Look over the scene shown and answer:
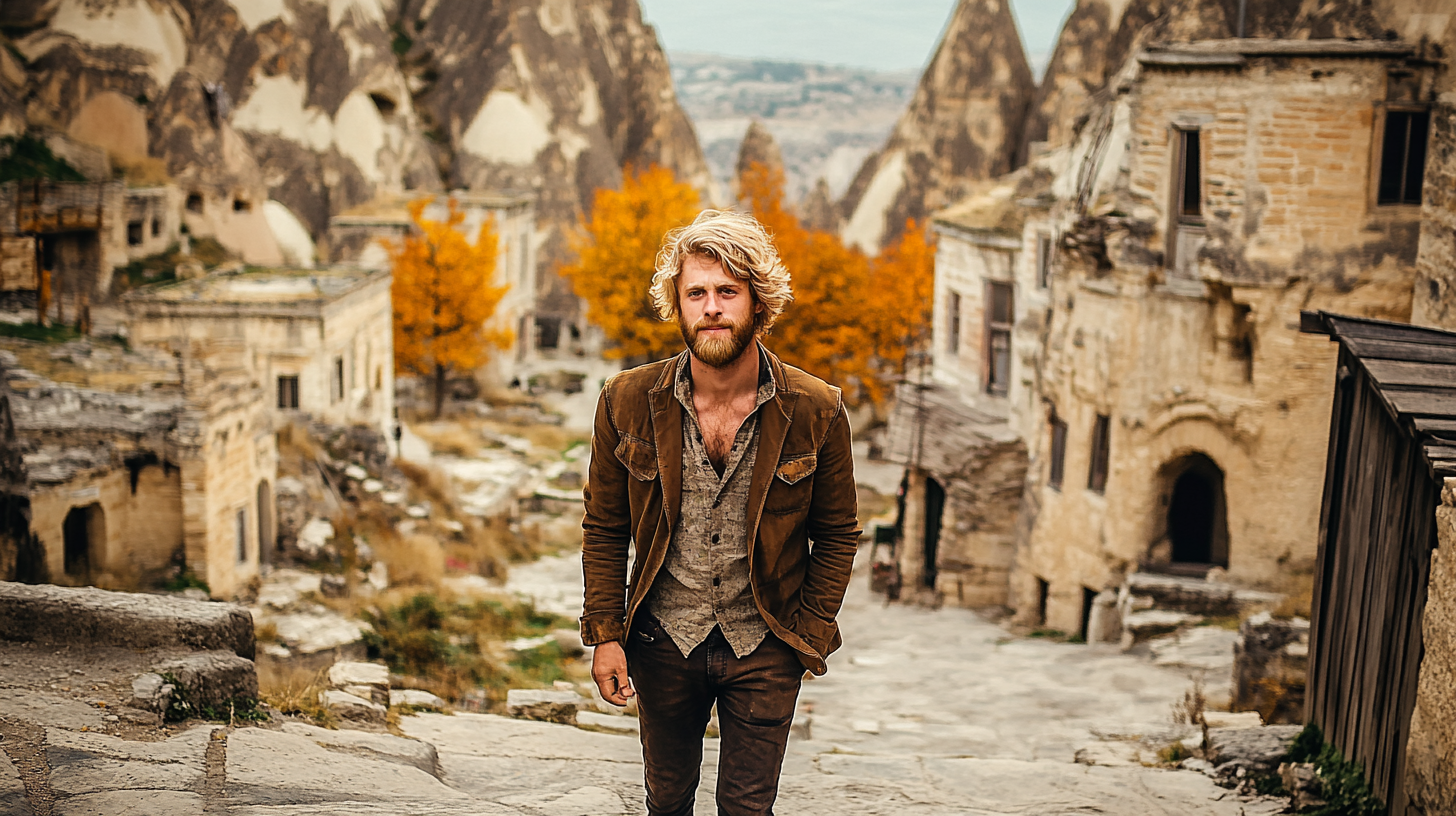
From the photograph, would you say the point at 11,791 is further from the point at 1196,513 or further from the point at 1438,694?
the point at 1196,513

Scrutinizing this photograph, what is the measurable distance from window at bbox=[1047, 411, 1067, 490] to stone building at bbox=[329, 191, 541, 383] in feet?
81.7

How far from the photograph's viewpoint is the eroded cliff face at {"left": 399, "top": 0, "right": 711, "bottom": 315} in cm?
5356

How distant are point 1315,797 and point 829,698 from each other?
784cm

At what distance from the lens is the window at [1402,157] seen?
15.3m

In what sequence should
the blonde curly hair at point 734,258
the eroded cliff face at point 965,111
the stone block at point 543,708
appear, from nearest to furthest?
the blonde curly hair at point 734,258
the stone block at point 543,708
the eroded cliff face at point 965,111

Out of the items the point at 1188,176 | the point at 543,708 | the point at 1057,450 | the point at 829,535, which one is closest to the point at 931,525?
the point at 1057,450

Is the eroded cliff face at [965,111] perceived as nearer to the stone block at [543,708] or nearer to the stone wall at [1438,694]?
the stone block at [543,708]

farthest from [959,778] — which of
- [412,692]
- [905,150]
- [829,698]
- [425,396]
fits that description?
[905,150]

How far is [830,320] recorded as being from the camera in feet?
122

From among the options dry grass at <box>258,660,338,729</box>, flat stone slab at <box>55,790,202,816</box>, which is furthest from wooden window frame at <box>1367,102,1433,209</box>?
flat stone slab at <box>55,790,202,816</box>

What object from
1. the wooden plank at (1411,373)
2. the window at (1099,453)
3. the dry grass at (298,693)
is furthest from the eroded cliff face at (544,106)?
the wooden plank at (1411,373)

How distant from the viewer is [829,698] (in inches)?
570

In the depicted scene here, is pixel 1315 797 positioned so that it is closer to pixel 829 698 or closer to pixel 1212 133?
pixel 829 698

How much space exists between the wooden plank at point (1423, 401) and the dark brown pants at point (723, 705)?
3.73 meters
